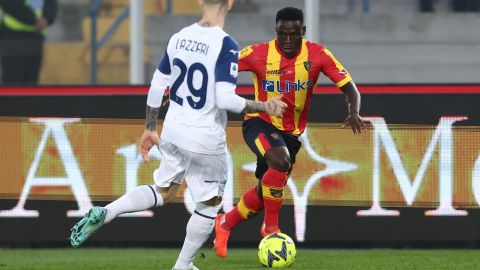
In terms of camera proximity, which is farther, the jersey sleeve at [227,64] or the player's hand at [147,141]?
the player's hand at [147,141]

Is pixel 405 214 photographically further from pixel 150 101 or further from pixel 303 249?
pixel 150 101

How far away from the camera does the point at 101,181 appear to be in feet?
34.3

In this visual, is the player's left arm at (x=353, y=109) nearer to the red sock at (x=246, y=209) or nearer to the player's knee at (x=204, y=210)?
the red sock at (x=246, y=209)

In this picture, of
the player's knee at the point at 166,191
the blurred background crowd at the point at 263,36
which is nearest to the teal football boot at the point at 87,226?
the player's knee at the point at 166,191

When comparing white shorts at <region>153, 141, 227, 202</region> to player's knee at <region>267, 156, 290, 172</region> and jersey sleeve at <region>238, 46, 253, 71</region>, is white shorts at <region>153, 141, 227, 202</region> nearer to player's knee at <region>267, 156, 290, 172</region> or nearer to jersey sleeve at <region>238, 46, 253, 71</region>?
player's knee at <region>267, 156, 290, 172</region>

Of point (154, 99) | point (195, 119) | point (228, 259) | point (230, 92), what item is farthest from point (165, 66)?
point (228, 259)

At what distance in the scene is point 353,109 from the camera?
8.56 meters

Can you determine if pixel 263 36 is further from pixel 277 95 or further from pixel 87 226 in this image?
pixel 87 226

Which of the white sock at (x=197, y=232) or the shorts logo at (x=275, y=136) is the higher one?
the shorts logo at (x=275, y=136)

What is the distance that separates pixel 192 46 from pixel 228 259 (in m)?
2.64

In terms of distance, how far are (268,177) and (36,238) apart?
2693 millimetres

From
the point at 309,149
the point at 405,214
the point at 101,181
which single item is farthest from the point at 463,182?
the point at 101,181

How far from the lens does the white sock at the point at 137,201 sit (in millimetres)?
7309

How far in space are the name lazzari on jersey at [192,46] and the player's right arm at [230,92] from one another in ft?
0.34
